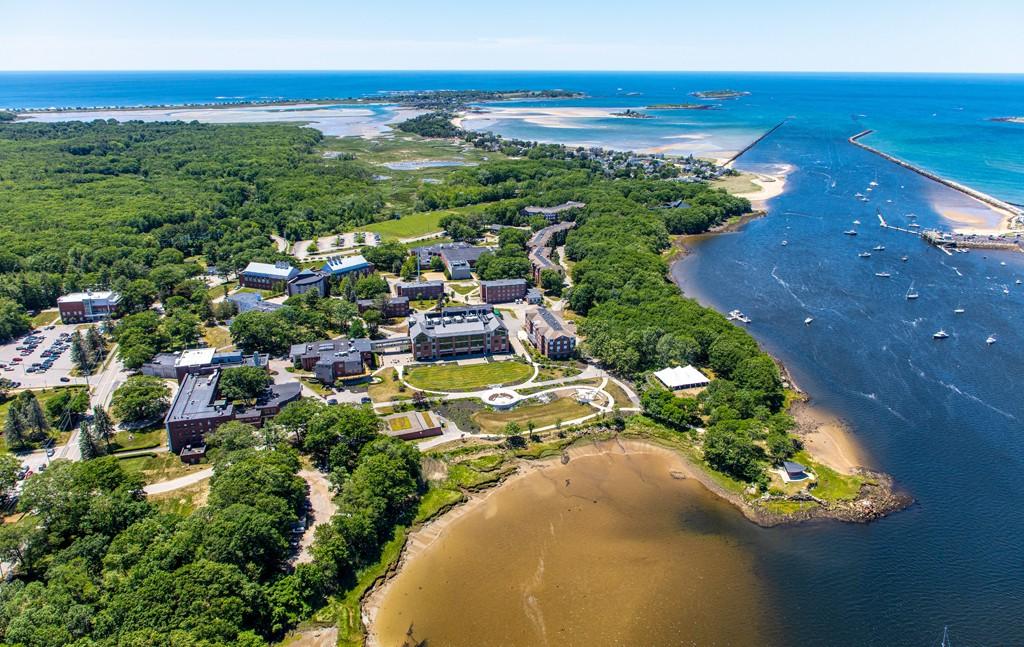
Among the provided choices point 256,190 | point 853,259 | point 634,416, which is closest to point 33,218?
point 256,190

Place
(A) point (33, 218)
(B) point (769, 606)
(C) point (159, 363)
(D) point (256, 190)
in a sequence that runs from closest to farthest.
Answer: (B) point (769, 606) → (C) point (159, 363) → (A) point (33, 218) → (D) point (256, 190)

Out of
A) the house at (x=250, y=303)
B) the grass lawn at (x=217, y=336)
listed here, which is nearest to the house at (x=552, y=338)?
the house at (x=250, y=303)

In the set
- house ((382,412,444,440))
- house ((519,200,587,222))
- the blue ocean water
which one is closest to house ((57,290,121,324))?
house ((382,412,444,440))

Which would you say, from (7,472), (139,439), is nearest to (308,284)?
(139,439)

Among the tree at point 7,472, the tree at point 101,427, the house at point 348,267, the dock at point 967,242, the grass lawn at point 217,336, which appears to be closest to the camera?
the tree at point 7,472

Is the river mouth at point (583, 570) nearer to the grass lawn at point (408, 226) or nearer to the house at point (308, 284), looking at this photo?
the house at point (308, 284)

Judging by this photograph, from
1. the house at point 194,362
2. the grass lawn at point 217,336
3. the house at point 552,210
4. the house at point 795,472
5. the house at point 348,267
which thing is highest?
Answer: the house at point 552,210

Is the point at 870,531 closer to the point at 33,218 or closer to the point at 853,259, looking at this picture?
the point at 853,259
